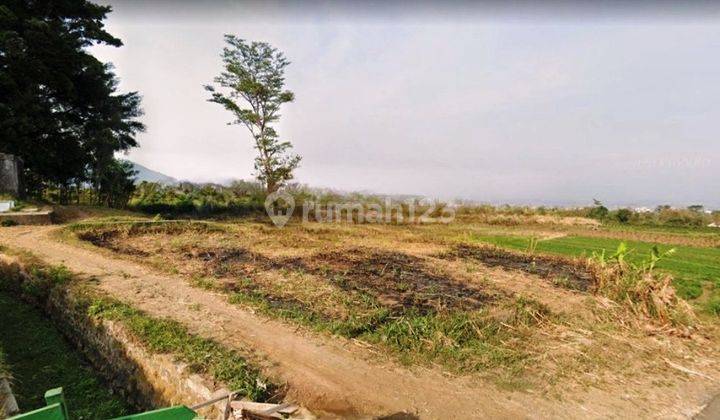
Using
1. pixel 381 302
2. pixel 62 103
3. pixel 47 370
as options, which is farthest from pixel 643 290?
pixel 62 103

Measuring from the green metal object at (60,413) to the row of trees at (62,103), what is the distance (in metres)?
16.8

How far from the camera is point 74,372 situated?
3.83 metres

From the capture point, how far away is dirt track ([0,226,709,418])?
3160 mm

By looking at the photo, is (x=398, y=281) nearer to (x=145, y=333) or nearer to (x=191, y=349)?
(x=191, y=349)

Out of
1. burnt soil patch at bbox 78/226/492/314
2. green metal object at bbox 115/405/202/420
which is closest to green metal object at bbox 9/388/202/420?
green metal object at bbox 115/405/202/420

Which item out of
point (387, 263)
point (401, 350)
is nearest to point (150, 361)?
point (401, 350)

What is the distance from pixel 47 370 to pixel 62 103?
17.4 metres

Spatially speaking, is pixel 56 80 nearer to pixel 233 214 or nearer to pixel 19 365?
pixel 233 214

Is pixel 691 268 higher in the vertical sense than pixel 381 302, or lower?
lower

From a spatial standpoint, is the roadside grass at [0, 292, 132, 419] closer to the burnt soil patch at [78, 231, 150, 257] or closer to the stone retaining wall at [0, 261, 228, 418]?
the stone retaining wall at [0, 261, 228, 418]

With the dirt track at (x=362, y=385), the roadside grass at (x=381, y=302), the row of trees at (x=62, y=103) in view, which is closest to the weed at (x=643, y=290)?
Result: the roadside grass at (x=381, y=302)

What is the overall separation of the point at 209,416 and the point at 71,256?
6192 mm

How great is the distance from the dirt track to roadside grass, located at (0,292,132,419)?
0.89 meters

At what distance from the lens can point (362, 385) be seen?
3422 millimetres
